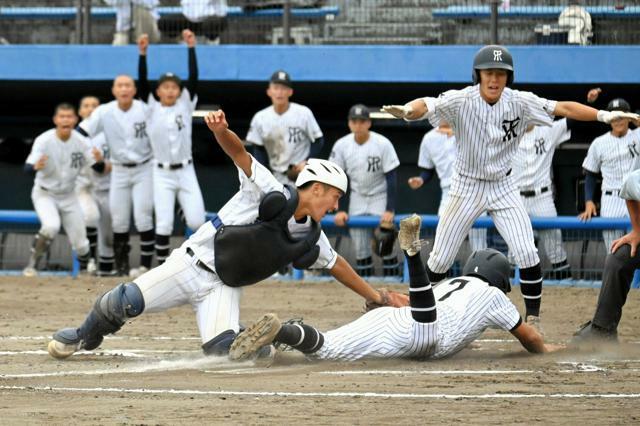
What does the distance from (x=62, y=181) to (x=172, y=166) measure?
1.20 m

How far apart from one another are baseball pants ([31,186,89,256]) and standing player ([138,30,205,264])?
0.86 meters

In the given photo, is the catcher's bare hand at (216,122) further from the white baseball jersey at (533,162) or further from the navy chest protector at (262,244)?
the white baseball jersey at (533,162)

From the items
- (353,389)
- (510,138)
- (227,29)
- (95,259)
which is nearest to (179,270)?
(353,389)

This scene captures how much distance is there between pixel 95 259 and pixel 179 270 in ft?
24.3

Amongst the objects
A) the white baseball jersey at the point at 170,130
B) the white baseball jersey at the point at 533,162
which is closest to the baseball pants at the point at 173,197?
the white baseball jersey at the point at 170,130

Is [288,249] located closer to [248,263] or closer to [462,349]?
[248,263]

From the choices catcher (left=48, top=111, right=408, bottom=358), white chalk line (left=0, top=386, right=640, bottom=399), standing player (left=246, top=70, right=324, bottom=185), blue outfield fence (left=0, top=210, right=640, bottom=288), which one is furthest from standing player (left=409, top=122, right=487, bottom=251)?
white chalk line (left=0, top=386, right=640, bottom=399)

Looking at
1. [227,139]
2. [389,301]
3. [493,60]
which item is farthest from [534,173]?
[227,139]

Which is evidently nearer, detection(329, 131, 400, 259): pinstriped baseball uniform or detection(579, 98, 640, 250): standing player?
detection(579, 98, 640, 250): standing player

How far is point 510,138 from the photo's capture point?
8.77m

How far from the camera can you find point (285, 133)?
13.6 m

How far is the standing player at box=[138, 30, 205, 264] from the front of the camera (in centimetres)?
1336

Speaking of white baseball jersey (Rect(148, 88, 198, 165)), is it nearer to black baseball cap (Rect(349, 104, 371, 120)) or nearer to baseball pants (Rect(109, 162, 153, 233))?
baseball pants (Rect(109, 162, 153, 233))

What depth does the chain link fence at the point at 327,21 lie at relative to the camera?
14438mm
